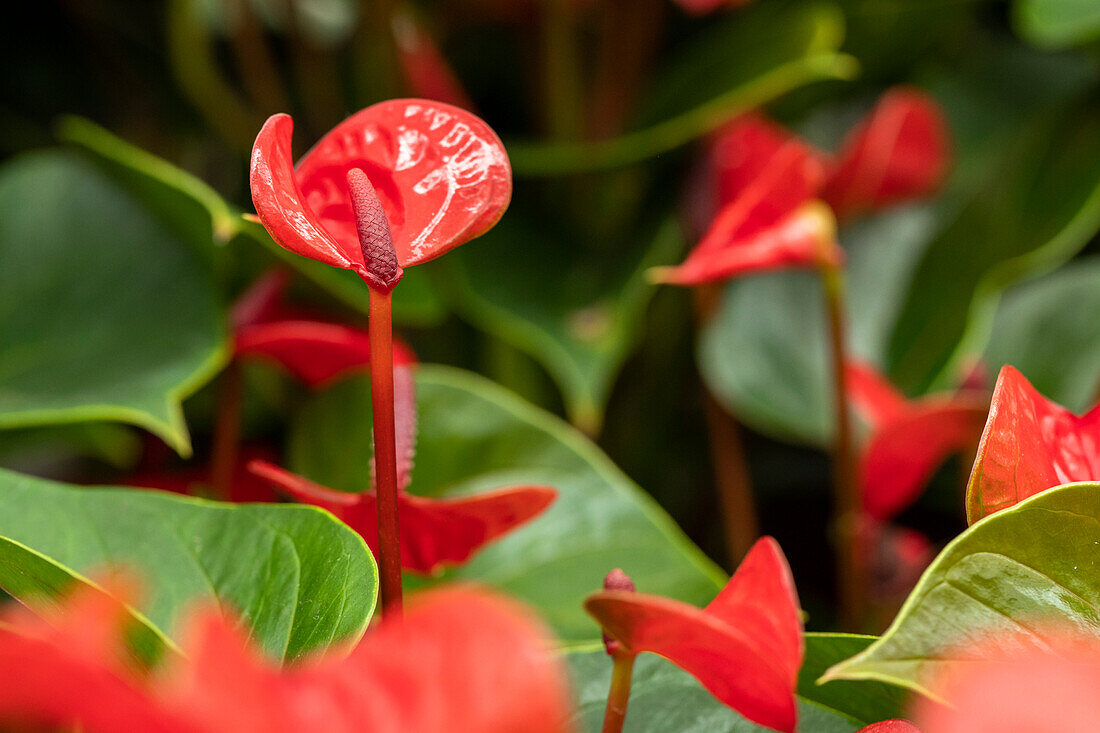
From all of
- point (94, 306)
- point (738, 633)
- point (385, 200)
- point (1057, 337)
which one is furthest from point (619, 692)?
point (1057, 337)

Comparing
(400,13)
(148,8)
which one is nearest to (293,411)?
(400,13)

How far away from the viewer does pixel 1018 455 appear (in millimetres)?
266

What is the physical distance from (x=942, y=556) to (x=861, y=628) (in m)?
0.32

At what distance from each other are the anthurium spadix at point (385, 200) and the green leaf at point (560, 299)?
0.30 m

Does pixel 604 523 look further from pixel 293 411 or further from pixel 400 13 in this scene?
pixel 400 13

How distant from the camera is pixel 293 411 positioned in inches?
25.8

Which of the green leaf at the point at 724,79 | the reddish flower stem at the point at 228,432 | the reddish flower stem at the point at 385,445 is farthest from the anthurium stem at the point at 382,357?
the green leaf at the point at 724,79

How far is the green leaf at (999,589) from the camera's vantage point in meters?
0.24

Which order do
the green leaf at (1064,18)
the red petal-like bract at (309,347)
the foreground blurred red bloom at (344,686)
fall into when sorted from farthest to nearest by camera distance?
the green leaf at (1064,18) → the red petal-like bract at (309,347) → the foreground blurred red bloom at (344,686)

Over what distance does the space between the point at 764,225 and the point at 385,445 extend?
32cm

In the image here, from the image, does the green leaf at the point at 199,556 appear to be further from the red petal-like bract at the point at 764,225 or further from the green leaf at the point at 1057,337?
the green leaf at the point at 1057,337

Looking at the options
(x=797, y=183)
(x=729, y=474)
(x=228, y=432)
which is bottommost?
(x=729, y=474)

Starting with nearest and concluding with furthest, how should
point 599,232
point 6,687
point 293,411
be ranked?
point 6,687 < point 293,411 < point 599,232

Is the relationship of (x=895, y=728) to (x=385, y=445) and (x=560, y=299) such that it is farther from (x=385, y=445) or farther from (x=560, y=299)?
(x=560, y=299)
